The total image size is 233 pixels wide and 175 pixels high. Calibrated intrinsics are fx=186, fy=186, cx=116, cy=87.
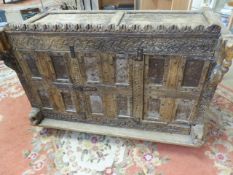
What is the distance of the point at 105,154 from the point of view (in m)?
1.31

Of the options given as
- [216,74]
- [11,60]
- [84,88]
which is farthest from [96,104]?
[216,74]

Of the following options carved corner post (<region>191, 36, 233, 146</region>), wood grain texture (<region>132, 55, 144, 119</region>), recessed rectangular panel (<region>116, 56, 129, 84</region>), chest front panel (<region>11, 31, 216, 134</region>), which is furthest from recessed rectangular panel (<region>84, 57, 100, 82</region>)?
Result: carved corner post (<region>191, 36, 233, 146</region>)

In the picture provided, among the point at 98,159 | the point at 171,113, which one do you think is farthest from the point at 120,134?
the point at 171,113

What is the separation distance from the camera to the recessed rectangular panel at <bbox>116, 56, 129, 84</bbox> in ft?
3.36

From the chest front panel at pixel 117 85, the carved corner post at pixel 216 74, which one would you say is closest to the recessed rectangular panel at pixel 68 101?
the chest front panel at pixel 117 85

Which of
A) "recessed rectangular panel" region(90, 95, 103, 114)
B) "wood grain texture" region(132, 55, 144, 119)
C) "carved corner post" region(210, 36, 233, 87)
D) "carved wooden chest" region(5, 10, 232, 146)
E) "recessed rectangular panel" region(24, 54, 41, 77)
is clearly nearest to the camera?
"carved corner post" region(210, 36, 233, 87)

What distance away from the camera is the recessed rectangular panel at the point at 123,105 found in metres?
1.19

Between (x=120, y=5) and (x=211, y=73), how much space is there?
78.8 inches

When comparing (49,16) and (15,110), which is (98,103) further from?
(15,110)

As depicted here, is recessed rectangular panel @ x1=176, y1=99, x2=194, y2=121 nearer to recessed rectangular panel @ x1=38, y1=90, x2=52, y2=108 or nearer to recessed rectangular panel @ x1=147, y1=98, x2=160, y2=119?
recessed rectangular panel @ x1=147, y1=98, x2=160, y2=119

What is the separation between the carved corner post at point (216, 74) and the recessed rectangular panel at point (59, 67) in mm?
823

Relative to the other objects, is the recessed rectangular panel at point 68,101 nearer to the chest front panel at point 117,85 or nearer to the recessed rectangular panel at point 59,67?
the chest front panel at point 117,85

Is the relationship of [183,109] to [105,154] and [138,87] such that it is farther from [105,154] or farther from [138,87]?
[105,154]

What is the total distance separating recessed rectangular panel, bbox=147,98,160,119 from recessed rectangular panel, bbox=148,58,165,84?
0.15m
